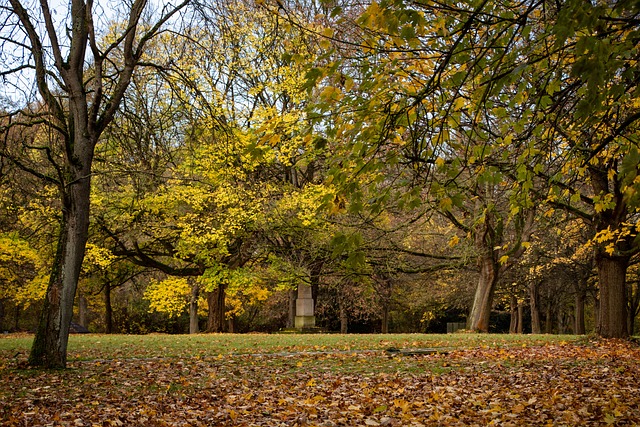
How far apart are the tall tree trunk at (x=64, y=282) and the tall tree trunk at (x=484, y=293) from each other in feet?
53.1

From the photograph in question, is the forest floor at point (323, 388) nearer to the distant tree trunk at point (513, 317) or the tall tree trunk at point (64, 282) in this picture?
the tall tree trunk at point (64, 282)

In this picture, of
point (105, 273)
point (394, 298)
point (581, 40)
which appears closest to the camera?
point (581, 40)

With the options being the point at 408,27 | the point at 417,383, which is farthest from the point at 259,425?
the point at 408,27

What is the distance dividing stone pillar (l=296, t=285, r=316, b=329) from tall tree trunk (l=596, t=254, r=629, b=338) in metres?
12.5

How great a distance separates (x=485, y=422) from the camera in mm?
6000

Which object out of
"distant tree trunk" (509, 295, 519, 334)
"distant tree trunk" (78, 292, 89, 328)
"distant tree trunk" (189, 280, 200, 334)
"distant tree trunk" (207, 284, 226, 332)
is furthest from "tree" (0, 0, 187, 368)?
"distant tree trunk" (509, 295, 519, 334)

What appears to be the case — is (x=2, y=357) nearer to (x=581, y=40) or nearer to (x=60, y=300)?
(x=60, y=300)

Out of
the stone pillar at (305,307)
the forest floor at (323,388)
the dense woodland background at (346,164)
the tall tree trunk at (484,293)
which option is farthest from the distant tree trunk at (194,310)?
the forest floor at (323,388)

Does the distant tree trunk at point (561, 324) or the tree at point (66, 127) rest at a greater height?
the tree at point (66, 127)

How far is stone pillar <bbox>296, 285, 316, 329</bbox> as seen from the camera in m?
25.4

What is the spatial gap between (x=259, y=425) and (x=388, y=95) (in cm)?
333

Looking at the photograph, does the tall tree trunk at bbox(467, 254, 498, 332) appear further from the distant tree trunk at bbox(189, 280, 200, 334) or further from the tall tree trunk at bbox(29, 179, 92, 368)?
the tall tree trunk at bbox(29, 179, 92, 368)

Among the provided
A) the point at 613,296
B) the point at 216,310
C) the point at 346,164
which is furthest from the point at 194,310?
the point at 346,164

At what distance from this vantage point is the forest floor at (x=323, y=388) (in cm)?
624
